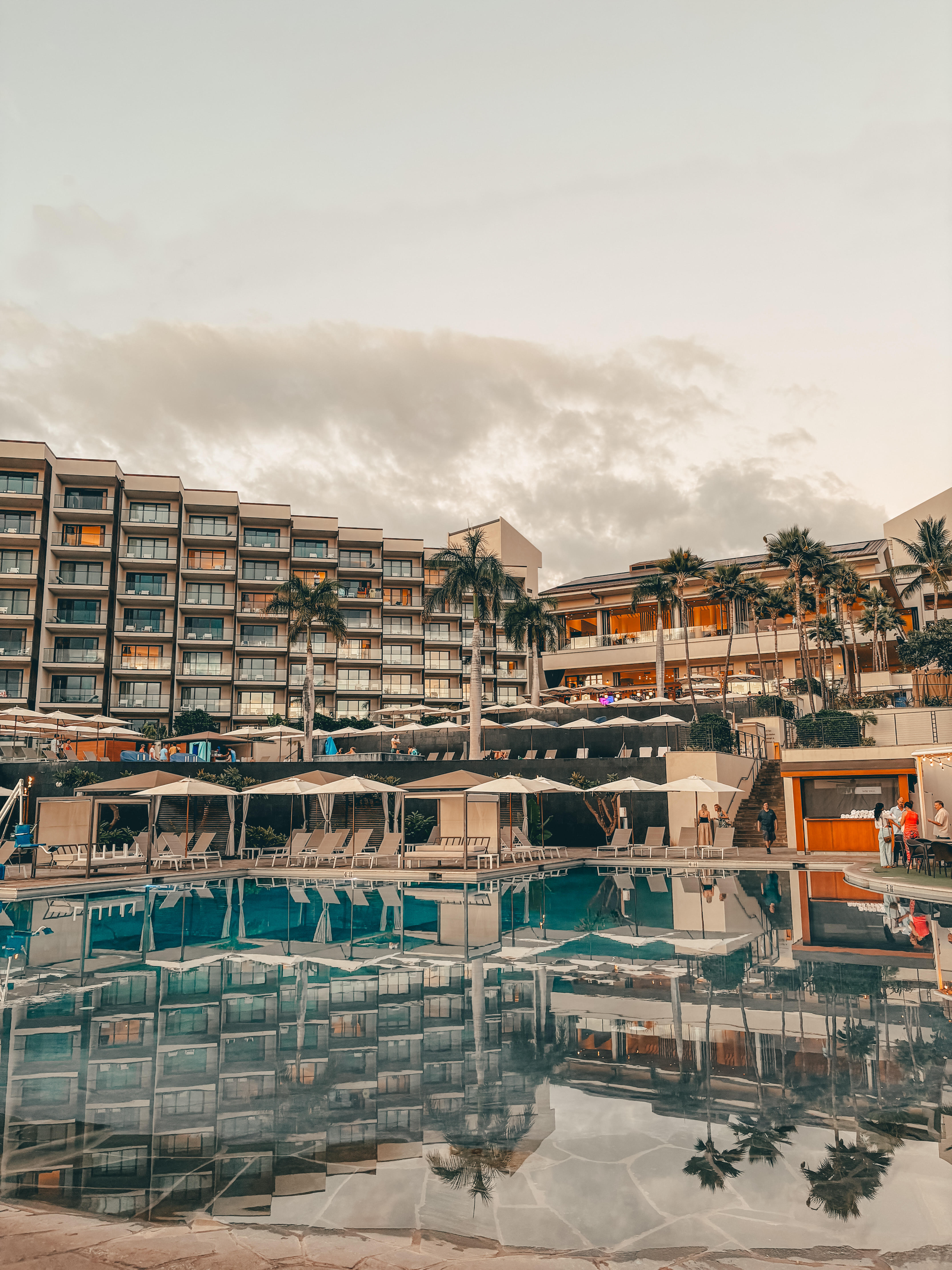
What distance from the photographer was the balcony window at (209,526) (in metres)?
59.2

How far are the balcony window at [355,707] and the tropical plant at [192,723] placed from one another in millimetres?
11230

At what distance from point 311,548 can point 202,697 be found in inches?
505

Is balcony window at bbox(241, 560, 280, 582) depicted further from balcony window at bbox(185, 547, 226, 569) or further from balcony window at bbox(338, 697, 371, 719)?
balcony window at bbox(338, 697, 371, 719)

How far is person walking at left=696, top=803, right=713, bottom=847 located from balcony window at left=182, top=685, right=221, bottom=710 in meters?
37.7

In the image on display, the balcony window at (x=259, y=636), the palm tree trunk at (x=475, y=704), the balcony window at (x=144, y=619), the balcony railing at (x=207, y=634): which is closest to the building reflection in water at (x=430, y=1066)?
the palm tree trunk at (x=475, y=704)

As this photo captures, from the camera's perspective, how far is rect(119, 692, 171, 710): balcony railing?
55.4 metres

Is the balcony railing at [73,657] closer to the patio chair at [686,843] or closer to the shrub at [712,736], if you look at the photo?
the shrub at [712,736]

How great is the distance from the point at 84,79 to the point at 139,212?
362 centimetres

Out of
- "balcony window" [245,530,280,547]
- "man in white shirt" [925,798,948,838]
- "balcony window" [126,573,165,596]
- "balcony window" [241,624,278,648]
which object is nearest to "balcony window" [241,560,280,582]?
"balcony window" [245,530,280,547]

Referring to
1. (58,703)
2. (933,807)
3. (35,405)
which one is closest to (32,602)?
(58,703)

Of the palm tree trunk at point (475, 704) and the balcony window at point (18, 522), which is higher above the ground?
the balcony window at point (18, 522)

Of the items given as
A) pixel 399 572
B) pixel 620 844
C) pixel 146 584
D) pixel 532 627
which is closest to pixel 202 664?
pixel 146 584

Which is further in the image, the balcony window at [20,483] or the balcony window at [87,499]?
the balcony window at [87,499]

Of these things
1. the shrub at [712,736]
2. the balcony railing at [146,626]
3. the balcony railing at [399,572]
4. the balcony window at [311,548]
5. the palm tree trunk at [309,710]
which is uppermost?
the balcony window at [311,548]
